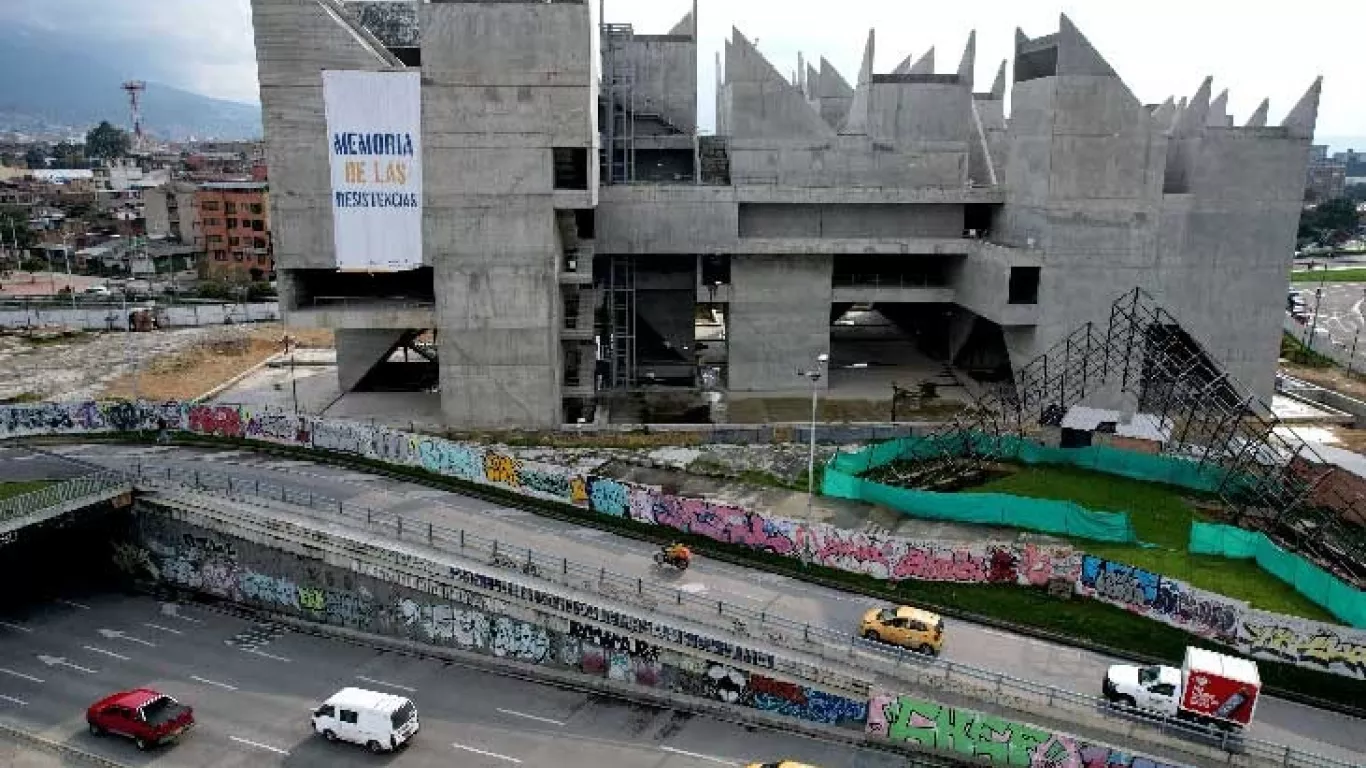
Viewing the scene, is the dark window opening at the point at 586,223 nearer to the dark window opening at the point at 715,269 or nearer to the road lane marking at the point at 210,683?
the dark window opening at the point at 715,269

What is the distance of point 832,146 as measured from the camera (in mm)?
68938

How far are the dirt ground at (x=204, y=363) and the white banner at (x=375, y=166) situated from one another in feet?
66.3

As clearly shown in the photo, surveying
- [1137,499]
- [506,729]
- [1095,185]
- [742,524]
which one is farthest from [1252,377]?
[506,729]

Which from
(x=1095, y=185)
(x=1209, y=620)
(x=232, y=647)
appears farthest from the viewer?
(x=1095, y=185)

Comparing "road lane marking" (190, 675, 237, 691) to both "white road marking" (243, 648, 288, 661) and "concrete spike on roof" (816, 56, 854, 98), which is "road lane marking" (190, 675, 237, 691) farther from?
"concrete spike on roof" (816, 56, 854, 98)

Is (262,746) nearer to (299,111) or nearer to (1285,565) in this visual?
(299,111)

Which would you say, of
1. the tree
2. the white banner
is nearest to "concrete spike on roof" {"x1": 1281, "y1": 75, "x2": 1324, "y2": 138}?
the white banner

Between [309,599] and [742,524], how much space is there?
733 inches

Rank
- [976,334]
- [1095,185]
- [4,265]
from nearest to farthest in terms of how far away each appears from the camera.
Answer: [1095,185]
[976,334]
[4,265]

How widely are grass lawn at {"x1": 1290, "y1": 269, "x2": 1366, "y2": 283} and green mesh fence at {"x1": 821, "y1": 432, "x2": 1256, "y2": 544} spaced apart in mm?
109971

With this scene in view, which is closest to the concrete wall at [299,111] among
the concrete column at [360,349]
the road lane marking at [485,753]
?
the concrete column at [360,349]

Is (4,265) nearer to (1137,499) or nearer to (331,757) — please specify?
(331,757)

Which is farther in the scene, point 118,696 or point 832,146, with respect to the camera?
point 832,146

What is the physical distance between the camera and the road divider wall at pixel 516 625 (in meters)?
29.8
